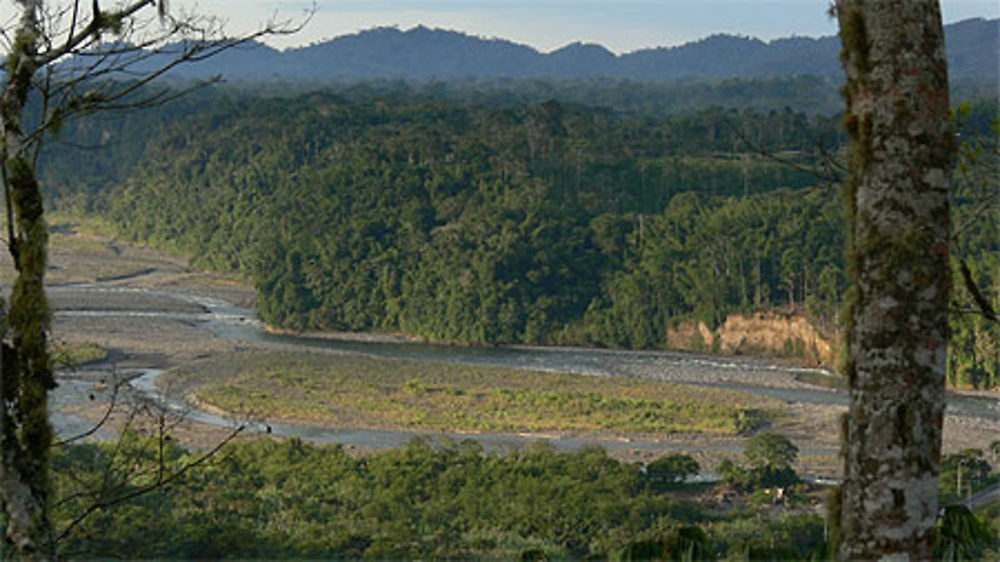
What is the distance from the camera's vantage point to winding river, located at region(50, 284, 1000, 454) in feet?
62.6

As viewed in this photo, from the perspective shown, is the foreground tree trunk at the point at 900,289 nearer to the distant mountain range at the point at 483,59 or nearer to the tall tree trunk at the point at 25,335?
the tall tree trunk at the point at 25,335

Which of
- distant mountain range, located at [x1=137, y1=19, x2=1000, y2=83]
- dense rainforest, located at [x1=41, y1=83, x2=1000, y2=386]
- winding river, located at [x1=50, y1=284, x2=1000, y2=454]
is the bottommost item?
winding river, located at [x1=50, y1=284, x2=1000, y2=454]

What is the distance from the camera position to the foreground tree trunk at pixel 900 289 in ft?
6.85

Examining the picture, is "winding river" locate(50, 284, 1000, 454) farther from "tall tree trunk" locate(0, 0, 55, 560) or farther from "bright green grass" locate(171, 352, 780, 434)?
"tall tree trunk" locate(0, 0, 55, 560)

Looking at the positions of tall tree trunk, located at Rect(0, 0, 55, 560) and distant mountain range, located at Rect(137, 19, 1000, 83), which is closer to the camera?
tall tree trunk, located at Rect(0, 0, 55, 560)

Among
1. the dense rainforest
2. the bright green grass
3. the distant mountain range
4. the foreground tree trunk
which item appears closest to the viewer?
the foreground tree trunk

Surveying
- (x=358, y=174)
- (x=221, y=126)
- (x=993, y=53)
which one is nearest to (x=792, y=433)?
(x=358, y=174)

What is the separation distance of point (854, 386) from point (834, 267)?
85.7 ft

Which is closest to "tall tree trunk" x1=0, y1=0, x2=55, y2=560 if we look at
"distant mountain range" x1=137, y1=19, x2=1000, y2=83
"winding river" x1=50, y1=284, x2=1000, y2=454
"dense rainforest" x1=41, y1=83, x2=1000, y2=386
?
"winding river" x1=50, y1=284, x2=1000, y2=454

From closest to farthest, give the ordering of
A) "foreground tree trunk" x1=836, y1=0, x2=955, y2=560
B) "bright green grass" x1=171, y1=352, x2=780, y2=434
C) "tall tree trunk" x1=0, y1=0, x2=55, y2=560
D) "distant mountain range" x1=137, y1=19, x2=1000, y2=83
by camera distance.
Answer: "foreground tree trunk" x1=836, y1=0, x2=955, y2=560, "tall tree trunk" x1=0, y1=0, x2=55, y2=560, "bright green grass" x1=171, y1=352, x2=780, y2=434, "distant mountain range" x1=137, y1=19, x2=1000, y2=83

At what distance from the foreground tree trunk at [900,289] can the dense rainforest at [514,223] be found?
72.2 feet

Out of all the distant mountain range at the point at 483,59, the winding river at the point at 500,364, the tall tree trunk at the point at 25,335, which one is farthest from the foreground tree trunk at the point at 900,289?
the distant mountain range at the point at 483,59

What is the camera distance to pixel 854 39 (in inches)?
83.8

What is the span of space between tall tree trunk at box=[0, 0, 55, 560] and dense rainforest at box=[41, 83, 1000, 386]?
72.7 feet
